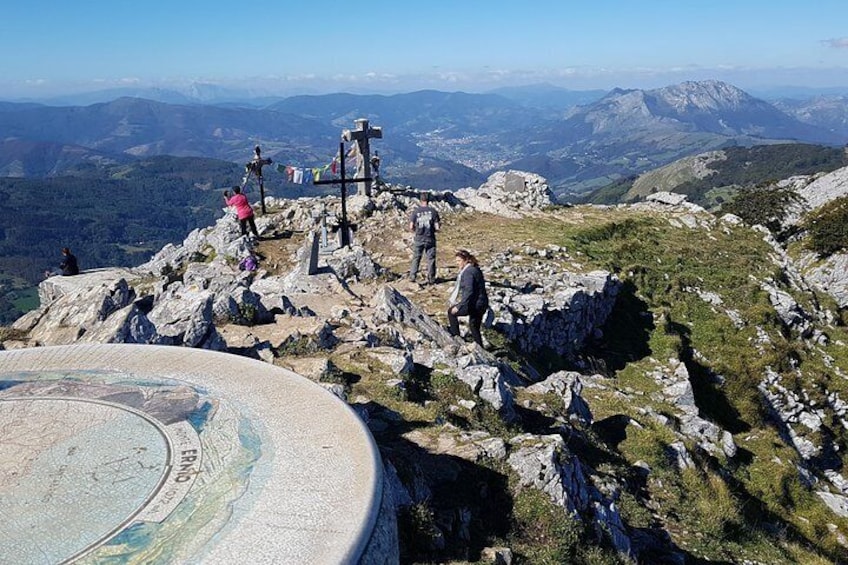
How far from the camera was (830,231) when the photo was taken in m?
33.8

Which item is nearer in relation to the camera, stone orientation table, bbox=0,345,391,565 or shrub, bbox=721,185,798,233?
stone orientation table, bbox=0,345,391,565

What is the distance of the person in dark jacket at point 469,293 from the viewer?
42.4 feet

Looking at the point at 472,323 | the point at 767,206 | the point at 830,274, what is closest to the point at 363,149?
the point at 472,323

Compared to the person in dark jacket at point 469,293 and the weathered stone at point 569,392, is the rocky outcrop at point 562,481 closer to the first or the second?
the weathered stone at point 569,392

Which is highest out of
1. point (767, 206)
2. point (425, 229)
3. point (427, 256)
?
point (425, 229)

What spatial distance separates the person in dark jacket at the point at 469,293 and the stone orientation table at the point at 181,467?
18.2 ft

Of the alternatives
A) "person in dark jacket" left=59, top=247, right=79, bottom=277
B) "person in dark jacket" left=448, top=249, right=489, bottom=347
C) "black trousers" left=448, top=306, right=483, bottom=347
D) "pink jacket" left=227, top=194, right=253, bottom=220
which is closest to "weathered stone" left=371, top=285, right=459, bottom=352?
"black trousers" left=448, top=306, right=483, bottom=347

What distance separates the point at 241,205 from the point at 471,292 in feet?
43.7

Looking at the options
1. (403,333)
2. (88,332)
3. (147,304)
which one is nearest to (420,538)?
(403,333)

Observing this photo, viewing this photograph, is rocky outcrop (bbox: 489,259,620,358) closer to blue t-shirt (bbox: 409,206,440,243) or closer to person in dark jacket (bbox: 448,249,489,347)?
person in dark jacket (bbox: 448,249,489,347)

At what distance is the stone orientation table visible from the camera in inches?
201

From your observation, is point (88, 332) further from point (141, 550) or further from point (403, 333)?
point (141, 550)

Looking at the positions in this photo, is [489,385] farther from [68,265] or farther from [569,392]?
[68,265]

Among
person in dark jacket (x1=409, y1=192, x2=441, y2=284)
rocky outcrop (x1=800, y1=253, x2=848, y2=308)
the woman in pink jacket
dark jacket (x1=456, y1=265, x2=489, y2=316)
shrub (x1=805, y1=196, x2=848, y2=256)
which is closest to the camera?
dark jacket (x1=456, y1=265, x2=489, y2=316)
